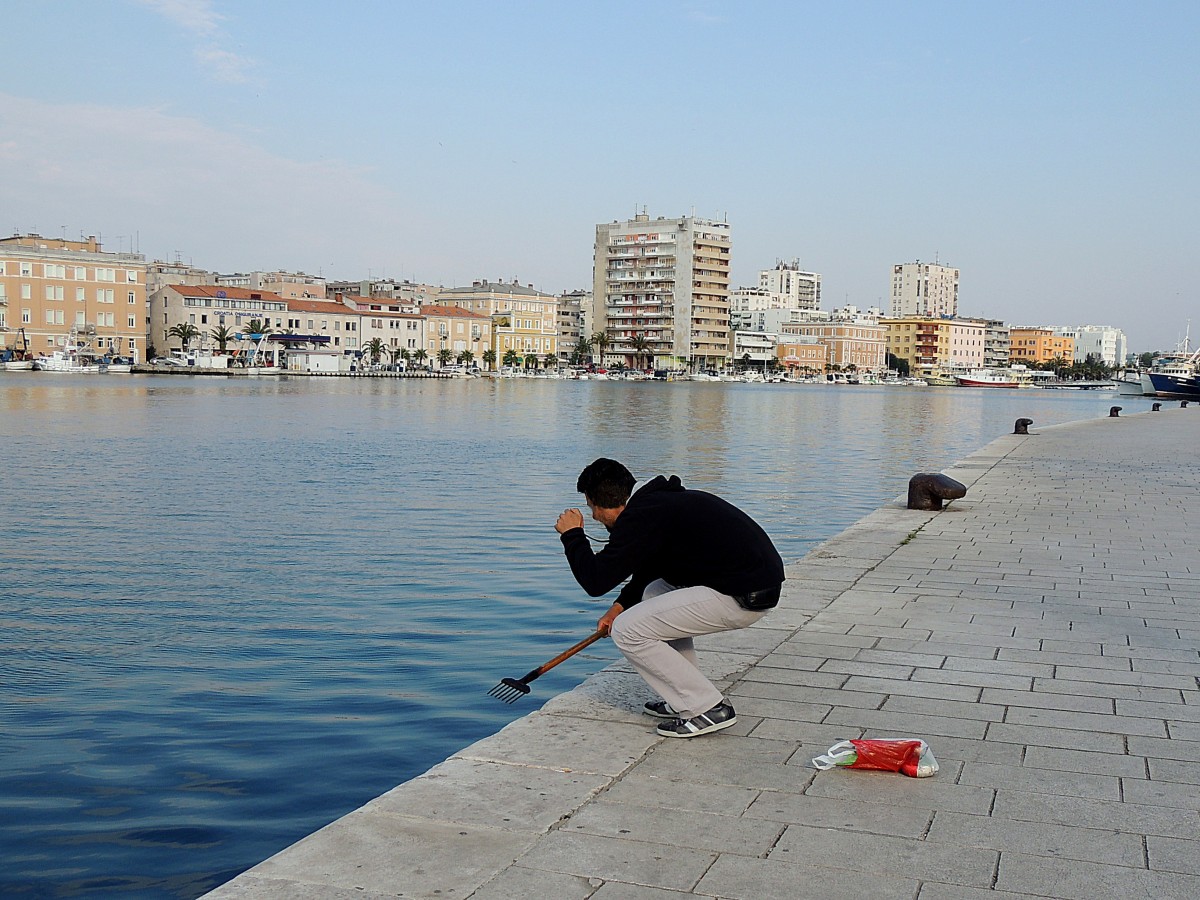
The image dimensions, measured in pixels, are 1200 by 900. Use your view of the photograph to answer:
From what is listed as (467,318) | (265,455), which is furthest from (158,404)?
(467,318)

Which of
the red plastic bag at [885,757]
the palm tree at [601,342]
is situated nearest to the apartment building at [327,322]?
the palm tree at [601,342]

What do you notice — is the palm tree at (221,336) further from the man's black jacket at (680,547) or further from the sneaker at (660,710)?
the man's black jacket at (680,547)

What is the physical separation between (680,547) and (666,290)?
161 metres

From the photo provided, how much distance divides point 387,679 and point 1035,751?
Answer: 465cm

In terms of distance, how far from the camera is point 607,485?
16.7 feet

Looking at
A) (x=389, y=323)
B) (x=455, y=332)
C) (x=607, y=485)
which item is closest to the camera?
(x=607, y=485)

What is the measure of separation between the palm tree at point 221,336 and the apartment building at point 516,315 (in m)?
39.2

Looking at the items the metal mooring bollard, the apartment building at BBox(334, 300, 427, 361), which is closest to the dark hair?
the metal mooring bollard

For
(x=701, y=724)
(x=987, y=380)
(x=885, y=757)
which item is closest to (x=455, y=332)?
(x=987, y=380)

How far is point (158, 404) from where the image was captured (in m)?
53.6

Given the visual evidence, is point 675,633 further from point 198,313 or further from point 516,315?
point 516,315

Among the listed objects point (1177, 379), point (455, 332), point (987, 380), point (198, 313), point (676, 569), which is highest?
point (198, 313)

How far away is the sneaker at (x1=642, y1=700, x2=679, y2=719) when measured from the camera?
542 cm

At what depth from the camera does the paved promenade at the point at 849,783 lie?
3709 millimetres
